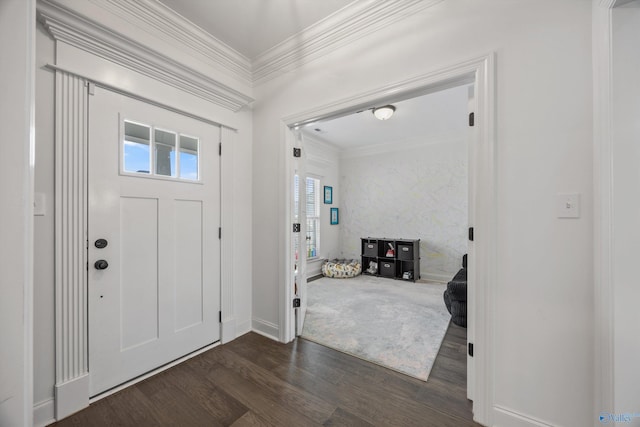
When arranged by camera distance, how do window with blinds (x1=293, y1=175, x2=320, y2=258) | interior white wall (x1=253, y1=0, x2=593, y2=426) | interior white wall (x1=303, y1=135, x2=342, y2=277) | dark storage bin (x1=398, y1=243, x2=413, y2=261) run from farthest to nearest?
window with blinds (x1=293, y1=175, x2=320, y2=258) → interior white wall (x1=303, y1=135, x2=342, y2=277) → dark storage bin (x1=398, y1=243, x2=413, y2=261) → interior white wall (x1=253, y1=0, x2=593, y2=426)

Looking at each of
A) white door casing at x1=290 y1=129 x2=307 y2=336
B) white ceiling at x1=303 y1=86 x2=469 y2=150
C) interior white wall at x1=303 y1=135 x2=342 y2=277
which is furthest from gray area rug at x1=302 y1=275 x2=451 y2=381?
white ceiling at x1=303 y1=86 x2=469 y2=150

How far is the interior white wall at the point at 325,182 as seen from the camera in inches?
203

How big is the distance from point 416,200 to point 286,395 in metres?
4.31

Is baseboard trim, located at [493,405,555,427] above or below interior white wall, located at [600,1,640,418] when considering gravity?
below

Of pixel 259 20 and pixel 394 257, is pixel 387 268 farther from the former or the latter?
pixel 259 20

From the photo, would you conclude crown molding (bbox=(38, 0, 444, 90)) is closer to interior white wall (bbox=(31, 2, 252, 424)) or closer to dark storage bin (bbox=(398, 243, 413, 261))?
interior white wall (bbox=(31, 2, 252, 424))

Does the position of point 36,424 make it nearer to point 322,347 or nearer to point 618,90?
point 322,347

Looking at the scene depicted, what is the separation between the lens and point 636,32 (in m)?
1.11

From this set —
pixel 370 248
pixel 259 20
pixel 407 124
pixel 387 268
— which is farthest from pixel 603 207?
pixel 370 248

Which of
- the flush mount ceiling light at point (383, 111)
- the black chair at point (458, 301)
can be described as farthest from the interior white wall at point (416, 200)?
the black chair at point (458, 301)

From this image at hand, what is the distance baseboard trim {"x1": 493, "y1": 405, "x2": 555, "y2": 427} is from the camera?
1.36 meters

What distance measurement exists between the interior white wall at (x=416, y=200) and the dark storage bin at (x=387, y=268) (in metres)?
0.57

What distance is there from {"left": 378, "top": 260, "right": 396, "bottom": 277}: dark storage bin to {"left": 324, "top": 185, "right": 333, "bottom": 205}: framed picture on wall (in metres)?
1.72

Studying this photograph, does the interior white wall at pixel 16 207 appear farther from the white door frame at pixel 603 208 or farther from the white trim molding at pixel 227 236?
the white door frame at pixel 603 208
